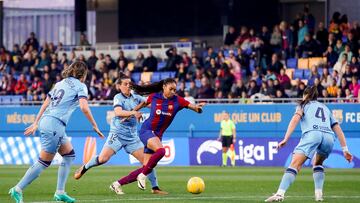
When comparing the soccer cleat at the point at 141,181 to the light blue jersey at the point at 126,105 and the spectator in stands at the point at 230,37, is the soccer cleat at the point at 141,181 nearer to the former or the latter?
the light blue jersey at the point at 126,105

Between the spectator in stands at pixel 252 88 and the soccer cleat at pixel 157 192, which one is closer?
the soccer cleat at pixel 157 192

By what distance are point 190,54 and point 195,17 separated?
12.6 ft

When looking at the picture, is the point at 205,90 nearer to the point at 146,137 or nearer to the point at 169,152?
the point at 169,152

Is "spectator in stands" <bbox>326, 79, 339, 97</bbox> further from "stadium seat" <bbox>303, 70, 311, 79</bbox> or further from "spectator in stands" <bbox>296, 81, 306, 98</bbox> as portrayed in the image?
"stadium seat" <bbox>303, 70, 311, 79</bbox>

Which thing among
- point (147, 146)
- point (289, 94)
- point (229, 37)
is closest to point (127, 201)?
point (147, 146)

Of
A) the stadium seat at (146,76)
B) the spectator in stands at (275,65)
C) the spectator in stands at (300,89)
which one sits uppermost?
the spectator in stands at (275,65)

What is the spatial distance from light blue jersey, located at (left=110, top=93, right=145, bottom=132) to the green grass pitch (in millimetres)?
1265

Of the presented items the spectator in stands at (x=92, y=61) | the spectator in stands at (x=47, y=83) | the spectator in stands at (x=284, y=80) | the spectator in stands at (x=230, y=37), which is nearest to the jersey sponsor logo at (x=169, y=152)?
the spectator in stands at (x=284, y=80)

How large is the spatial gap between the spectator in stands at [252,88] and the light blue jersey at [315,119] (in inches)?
748

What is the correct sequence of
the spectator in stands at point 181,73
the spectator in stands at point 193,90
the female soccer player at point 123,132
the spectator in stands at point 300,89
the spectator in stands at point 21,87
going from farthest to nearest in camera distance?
1. the spectator in stands at point 21,87
2. the spectator in stands at point 181,73
3. the spectator in stands at point 193,90
4. the spectator in stands at point 300,89
5. the female soccer player at point 123,132

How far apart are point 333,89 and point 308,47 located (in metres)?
3.53

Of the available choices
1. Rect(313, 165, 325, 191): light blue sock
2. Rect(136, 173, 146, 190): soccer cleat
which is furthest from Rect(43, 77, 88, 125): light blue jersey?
Rect(313, 165, 325, 191): light blue sock

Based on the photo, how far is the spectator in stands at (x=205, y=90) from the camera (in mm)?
36094

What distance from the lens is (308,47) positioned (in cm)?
3631
